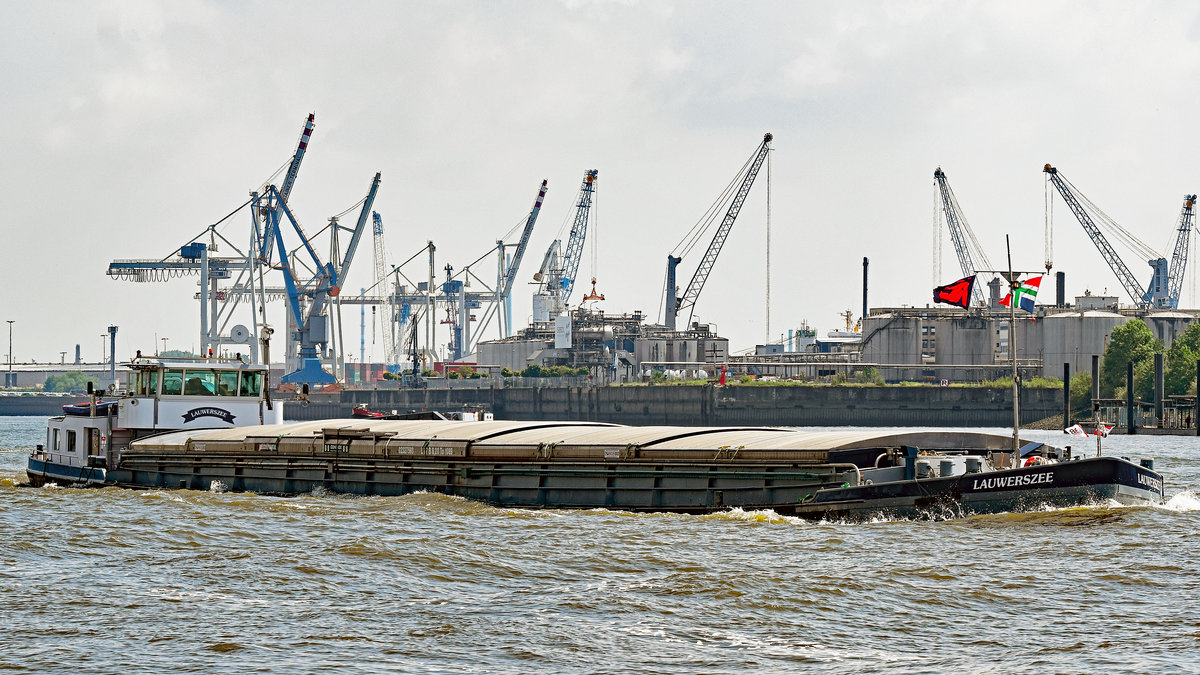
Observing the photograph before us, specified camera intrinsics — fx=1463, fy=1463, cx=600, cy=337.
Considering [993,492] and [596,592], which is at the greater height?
[993,492]

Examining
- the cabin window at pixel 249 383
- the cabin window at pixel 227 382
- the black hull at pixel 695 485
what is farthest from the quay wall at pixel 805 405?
the black hull at pixel 695 485

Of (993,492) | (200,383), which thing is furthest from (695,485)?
(200,383)

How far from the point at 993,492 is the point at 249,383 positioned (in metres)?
29.2

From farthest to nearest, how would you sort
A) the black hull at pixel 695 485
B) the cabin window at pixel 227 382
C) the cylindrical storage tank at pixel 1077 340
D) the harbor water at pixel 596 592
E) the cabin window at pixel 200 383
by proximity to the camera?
the cylindrical storage tank at pixel 1077 340 → the cabin window at pixel 227 382 → the cabin window at pixel 200 383 → the black hull at pixel 695 485 → the harbor water at pixel 596 592

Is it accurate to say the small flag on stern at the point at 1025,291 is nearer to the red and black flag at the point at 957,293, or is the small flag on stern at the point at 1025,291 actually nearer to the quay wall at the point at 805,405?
the red and black flag at the point at 957,293

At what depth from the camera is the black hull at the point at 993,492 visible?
119ft

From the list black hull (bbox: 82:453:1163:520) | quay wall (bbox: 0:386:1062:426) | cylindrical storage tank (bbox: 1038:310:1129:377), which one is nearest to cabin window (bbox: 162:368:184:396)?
black hull (bbox: 82:453:1163:520)

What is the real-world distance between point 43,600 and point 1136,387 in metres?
141

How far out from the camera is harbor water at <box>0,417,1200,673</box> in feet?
74.8

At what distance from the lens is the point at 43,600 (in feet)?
91.7

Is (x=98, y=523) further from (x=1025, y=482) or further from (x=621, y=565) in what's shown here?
(x=1025, y=482)

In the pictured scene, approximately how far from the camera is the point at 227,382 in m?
54.3

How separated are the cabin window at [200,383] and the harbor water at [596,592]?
12.3 m

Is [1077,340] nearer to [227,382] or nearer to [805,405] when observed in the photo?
[805,405]
